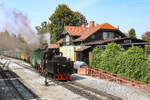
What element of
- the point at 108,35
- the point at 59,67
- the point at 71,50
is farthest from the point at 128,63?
the point at 108,35

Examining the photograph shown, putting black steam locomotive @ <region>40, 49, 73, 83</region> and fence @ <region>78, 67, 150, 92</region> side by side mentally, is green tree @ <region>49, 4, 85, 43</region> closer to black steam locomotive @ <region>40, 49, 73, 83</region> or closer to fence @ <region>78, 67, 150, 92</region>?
fence @ <region>78, 67, 150, 92</region>

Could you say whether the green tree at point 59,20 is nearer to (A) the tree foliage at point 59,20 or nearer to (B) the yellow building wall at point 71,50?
(A) the tree foliage at point 59,20

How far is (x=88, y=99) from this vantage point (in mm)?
8500

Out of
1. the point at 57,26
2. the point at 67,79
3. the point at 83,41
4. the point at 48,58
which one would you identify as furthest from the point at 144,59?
the point at 57,26

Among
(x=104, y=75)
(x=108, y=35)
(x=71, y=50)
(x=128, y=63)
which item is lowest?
(x=104, y=75)

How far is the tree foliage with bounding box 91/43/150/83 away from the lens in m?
12.8

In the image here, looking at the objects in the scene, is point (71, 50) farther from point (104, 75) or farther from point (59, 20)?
point (59, 20)

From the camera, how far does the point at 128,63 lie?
1406cm

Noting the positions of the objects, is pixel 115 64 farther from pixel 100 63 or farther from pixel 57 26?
pixel 57 26

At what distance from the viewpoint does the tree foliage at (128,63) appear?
12.8 meters

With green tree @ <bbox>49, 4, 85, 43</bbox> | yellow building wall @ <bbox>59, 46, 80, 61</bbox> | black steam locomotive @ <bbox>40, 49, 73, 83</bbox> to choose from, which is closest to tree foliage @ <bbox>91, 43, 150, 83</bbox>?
black steam locomotive @ <bbox>40, 49, 73, 83</bbox>

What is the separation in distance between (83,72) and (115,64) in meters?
4.62

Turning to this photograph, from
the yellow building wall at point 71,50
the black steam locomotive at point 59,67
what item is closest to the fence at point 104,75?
the black steam locomotive at point 59,67

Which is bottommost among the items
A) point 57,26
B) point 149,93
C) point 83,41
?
point 149,93
